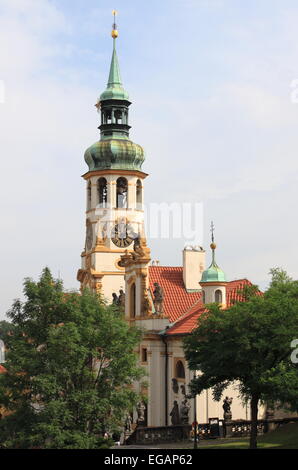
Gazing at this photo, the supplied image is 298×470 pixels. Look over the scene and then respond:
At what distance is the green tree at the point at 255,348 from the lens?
36781 mm

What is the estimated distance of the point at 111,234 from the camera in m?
70.1

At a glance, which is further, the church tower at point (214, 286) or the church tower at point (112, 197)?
the church tower at point (112, 197)

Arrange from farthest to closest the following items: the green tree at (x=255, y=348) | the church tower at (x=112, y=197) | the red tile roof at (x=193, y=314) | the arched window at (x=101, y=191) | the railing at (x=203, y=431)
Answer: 1. the arched window at (x=101, y=191)
2. the church tower at (x=112, y=197)
3. the red tile roof at (x=193, y=314)
4. the railing at (x=203, y=431)
5. the green tree at (x=255, y=348)

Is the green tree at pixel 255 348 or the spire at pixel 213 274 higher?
the spire at pixel 213 274

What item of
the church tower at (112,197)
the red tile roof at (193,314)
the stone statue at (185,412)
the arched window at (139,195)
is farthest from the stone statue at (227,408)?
the arched window at (139,195)

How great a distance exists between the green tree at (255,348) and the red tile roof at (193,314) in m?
14.3

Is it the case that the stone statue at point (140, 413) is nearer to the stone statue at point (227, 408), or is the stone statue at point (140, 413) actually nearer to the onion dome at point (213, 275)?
the stone statue at point (227, 408)

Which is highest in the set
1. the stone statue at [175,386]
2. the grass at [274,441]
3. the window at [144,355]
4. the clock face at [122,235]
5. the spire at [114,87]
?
the spire at [114,87]

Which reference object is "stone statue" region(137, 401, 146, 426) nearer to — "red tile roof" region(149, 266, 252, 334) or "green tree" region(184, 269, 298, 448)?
"red tile roof" region(149, 266, 252, 334)

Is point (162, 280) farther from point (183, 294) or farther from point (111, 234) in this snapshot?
point (111, 234)

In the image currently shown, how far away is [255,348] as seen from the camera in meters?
37.9

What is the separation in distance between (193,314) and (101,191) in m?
18.6
